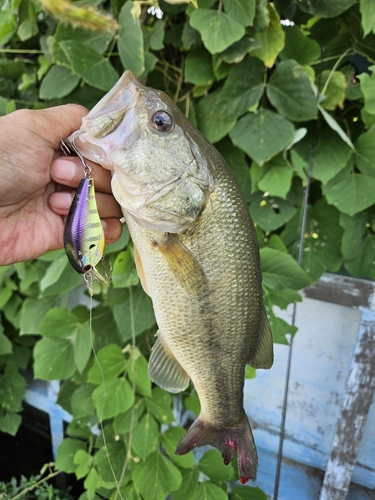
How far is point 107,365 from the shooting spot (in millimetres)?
815

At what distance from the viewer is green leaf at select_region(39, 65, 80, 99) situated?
798mm

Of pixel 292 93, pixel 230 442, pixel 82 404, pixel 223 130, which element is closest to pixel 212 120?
pixel 223 130

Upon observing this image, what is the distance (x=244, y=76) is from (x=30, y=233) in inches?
20.9

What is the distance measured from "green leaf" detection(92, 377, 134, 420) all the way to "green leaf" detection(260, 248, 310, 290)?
39cm

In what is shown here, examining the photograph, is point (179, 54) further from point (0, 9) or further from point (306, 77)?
point (0, 9)

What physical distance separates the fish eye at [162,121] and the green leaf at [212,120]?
287 millimetres

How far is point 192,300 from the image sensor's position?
0.57 m

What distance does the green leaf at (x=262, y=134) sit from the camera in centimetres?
74

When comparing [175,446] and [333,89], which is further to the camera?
[175,446]

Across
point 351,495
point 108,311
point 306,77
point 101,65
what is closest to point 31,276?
point 108,311

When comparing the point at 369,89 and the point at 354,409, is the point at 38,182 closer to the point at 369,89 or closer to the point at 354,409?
the point at 369,89

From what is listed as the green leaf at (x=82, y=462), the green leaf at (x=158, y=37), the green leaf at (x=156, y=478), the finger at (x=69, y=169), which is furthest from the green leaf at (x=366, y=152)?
the green leaf at (x=82, y=462)

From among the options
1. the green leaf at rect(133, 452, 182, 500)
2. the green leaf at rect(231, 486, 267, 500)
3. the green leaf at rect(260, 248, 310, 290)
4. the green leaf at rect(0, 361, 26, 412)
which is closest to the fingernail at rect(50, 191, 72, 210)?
the green leaf at rect(260, 248, 310, 290)

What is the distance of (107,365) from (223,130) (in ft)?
1.87
